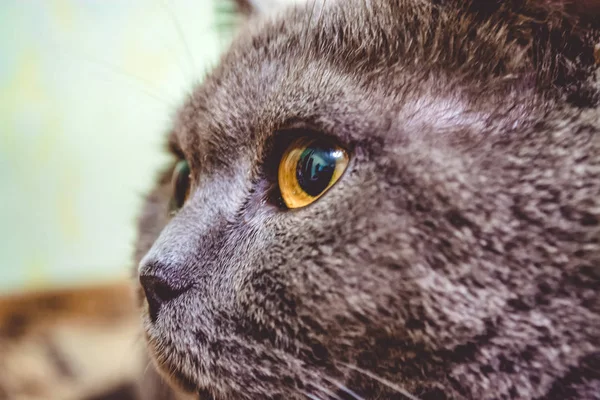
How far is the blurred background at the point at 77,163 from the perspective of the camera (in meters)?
1.42

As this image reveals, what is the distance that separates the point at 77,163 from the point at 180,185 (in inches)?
30.0

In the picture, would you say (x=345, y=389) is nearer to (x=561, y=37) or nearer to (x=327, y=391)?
(x=327, y=391)

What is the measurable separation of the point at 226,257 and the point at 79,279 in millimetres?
1073

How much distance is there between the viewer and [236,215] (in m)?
0.68

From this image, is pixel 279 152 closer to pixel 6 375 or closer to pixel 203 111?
pixel 203 111

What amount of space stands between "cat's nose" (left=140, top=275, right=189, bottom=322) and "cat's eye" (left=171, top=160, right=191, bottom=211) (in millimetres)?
214

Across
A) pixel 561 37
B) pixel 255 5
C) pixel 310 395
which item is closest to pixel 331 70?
pixel 561 37

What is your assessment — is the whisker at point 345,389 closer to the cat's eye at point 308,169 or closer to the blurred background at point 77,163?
→ the cat's eye at point 308,169

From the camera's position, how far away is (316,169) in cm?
64

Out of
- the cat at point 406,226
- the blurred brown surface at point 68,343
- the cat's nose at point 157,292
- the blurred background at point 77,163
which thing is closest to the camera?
the cat at point 406,226

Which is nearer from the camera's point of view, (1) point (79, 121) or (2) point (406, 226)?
(2) point (406, 226)

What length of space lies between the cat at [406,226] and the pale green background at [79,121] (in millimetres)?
775

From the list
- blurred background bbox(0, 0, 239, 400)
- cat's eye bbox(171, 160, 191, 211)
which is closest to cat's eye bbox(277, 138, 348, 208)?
cat's eye bbox(171, 160, 191, 211)

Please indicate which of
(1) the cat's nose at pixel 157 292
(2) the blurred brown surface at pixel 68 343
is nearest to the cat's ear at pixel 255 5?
(1) the cat's nose at pixel 157 292
